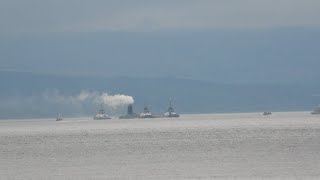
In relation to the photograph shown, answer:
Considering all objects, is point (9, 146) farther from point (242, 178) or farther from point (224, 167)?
point (242, 178)

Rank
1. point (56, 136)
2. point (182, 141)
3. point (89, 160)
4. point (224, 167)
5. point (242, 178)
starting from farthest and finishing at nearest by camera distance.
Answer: point (56, 136) < point (182, 141) < point (89, 160) < point (224, 167) < point (242, 178)

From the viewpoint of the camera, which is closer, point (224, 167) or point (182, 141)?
point (224, 167)

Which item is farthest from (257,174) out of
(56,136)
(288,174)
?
(56,136)

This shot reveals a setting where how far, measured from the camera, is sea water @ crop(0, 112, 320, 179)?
3098cm

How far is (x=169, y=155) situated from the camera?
36.4 metres

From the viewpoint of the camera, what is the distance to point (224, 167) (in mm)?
32094

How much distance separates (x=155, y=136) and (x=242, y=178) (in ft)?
57.5

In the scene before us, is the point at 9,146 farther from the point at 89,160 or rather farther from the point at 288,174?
the point at 288,174

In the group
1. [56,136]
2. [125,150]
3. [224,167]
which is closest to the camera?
[224,167]

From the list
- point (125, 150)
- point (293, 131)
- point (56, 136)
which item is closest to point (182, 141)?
point (125, 150)

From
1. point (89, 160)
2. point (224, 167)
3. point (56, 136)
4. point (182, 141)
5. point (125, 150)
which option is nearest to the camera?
point (224, 167)

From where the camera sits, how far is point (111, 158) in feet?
119

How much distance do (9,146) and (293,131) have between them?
15.8 meters

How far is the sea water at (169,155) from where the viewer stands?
102ft
